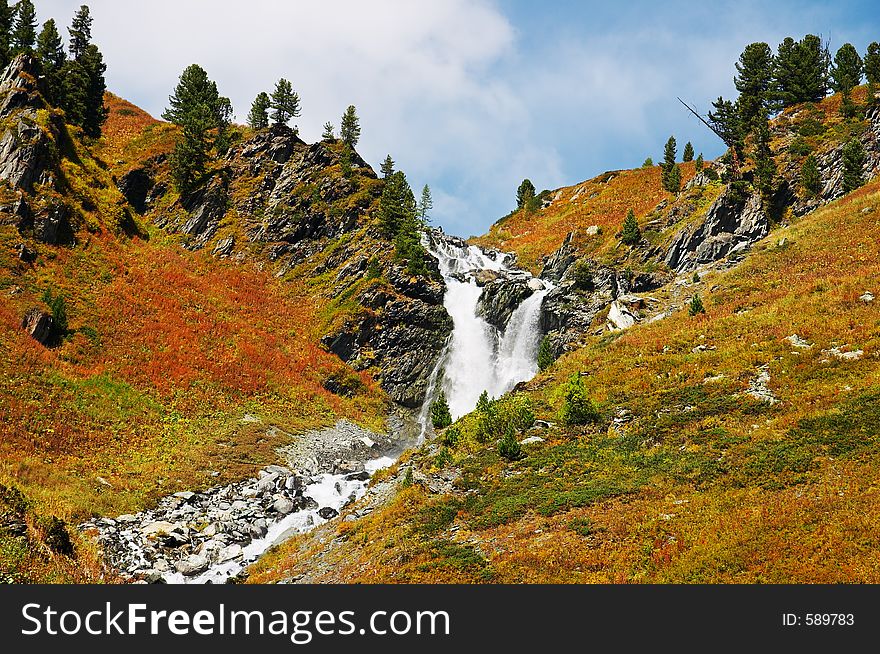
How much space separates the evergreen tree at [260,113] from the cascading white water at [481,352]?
45.2m

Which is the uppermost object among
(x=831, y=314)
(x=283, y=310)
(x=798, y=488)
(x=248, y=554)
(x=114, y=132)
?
(x=114, y=132)

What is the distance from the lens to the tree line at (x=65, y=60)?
219 ft

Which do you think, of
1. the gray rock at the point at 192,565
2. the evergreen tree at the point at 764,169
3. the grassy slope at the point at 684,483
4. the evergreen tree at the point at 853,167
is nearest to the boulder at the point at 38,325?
the gray rock at the point at 192,565

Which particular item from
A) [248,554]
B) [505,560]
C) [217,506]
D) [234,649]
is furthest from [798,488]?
[217,506]

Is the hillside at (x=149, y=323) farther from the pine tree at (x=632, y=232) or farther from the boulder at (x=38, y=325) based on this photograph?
the pine tree at (x=632, y=232)

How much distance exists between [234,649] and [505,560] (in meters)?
7.64

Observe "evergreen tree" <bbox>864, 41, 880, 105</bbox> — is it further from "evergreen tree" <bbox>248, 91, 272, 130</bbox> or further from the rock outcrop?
"evergreen tree" <bbox>248, 91, 272, 130</bbox>

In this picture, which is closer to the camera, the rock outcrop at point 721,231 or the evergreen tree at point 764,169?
the rock outcrop at point 721,231

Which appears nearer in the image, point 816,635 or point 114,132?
point 816,635

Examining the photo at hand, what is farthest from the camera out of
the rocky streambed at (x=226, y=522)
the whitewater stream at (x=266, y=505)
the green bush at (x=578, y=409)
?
the green bush at (x=578, y=409)

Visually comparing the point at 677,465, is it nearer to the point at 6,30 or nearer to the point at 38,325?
the point at 38,325

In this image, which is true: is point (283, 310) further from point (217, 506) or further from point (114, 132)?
point (114, 132)

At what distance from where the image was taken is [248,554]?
23.9 m

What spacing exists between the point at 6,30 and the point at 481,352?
74.7 meters
